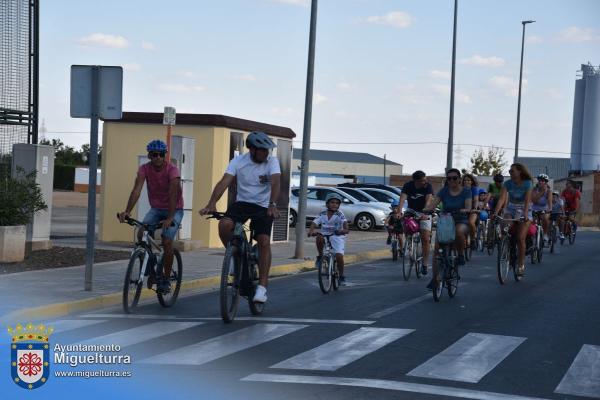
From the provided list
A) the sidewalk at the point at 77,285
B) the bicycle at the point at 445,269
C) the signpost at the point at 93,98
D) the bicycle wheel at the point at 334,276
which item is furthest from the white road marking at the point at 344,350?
the signpost at the point at 93,98

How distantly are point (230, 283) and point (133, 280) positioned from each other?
54.5 inches

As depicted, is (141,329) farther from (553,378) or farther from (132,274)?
(553,378)

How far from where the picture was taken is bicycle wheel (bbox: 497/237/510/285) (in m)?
15.8

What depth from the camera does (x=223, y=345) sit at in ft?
30.2

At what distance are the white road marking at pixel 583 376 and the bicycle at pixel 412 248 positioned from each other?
22.2 feet

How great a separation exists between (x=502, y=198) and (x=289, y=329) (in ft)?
21.2

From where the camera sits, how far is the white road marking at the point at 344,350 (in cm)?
834

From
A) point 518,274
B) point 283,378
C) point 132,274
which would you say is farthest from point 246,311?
point 518,274

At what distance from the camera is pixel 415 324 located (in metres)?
10.8

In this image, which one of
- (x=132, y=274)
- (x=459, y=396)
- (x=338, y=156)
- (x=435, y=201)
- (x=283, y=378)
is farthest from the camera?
(x=338, y=156)

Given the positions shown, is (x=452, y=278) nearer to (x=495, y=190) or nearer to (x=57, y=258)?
(x=57, y=258)

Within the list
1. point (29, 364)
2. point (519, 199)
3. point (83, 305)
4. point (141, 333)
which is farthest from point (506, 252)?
point (29, 364)

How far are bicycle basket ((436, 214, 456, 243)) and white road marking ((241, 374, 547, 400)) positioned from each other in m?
5.67

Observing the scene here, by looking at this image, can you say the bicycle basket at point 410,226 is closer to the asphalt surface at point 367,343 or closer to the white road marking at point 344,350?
the asphalt surface at point 367,343
